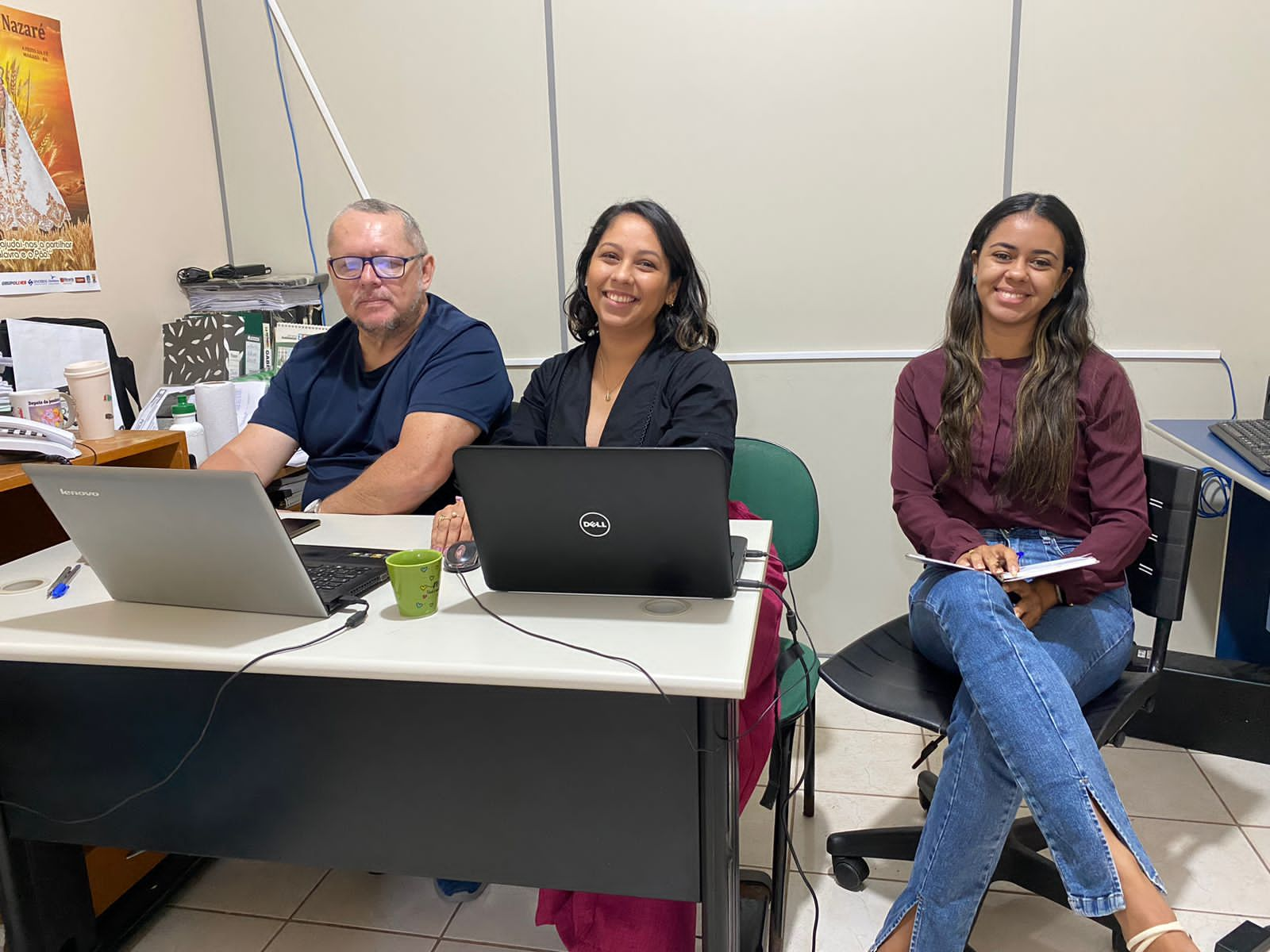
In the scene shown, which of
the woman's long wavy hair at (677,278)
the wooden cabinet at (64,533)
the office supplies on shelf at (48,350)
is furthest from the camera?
the office supplies on shelf at (48,350)

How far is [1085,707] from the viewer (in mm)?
1581

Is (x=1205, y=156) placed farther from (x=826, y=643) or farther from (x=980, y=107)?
(x=826, y=643)

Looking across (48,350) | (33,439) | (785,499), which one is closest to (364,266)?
(33,439)

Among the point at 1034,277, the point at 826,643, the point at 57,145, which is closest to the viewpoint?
the point at 1034,277

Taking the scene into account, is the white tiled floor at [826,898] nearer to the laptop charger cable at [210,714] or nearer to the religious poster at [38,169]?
the laptop charger cable at [210,714]

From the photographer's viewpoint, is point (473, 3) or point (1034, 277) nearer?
point (1034, 277)

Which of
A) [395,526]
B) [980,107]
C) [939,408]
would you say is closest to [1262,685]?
[939,408]

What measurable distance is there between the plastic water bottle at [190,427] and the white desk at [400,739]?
87cm

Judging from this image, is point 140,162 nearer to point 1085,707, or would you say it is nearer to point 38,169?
point 38,169

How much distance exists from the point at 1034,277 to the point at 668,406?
80 centimetres

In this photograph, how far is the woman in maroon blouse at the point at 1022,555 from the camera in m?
1.33

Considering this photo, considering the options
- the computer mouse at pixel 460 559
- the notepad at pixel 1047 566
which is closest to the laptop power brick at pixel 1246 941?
the notepad at pixel 1047 566

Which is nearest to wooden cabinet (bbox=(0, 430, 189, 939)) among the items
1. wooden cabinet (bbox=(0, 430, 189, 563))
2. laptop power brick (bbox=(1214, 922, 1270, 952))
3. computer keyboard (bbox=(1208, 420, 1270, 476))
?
wooden cabinet (bbox=(0, 430, 189, 563))

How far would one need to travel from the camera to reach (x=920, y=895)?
142cm
